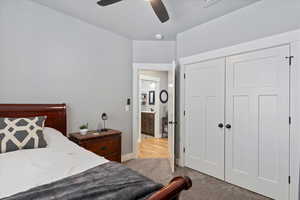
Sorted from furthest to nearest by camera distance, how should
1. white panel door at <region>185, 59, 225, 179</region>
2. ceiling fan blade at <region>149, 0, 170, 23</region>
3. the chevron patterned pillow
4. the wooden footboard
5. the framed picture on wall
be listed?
1. the framed picture on wall
2. white panel door at <region>185, 59, 225, 179</region>
3. ceiling fan blade at <region>149, 0, 170, 23</region>
4. the chevron patterned pillow
5. the wooden footboard

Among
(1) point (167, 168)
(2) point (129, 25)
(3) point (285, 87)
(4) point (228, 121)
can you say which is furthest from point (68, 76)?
(3) point (285, 87)

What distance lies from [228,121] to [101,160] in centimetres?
205

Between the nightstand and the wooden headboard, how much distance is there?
29 centimetres

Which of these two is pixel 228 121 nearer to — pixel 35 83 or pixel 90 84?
pixel 90 84

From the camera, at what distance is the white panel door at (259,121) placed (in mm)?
2035

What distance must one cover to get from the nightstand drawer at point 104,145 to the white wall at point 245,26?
6.95 feet

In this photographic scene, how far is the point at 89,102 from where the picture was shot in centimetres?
291

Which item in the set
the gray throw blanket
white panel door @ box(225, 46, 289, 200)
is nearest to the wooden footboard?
the gray throw blanket

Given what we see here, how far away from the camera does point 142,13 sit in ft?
8.34

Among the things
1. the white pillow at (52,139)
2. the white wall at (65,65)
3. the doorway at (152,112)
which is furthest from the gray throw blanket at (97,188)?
the doorway at (152,112)

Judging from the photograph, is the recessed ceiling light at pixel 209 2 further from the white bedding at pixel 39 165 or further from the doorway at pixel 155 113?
the doorway at pixel 155 113

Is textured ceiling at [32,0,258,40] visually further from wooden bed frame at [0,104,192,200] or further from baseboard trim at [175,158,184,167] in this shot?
baseboard trim at [175,158,184,167]

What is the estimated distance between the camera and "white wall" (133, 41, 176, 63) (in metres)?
3.58

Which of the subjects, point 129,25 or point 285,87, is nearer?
point 285,87
